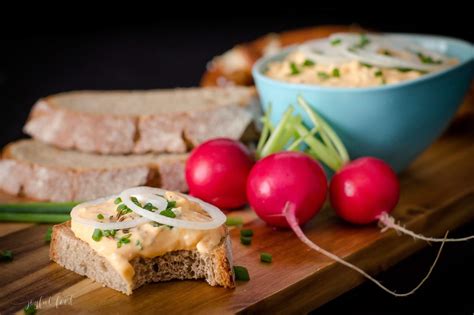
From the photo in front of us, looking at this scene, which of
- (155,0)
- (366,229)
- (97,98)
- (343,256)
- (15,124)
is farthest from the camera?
(155,0)

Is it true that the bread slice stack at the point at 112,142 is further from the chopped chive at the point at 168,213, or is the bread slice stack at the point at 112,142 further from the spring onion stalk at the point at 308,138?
the chopped chive at the point at 168,213

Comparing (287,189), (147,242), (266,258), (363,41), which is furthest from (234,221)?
(363,41)

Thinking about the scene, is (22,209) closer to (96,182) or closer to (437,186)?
(96,182)

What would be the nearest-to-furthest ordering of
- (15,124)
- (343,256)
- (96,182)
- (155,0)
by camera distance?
(343,256)
(96,182)
(15,124)
(155,0)

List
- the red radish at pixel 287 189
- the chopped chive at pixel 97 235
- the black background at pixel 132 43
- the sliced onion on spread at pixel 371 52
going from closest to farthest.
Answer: the chopped chive at pixel 97 235 → the red radish at pixel 287 189 → the sliced onion on spread at pixel 371 52 → the black background at pixel 132 43

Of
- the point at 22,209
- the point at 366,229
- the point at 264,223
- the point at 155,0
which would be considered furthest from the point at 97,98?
the point at 155,0

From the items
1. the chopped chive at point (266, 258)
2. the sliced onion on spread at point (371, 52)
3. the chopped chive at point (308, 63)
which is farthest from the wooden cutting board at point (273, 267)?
the chopped chive at point (308, 63)
